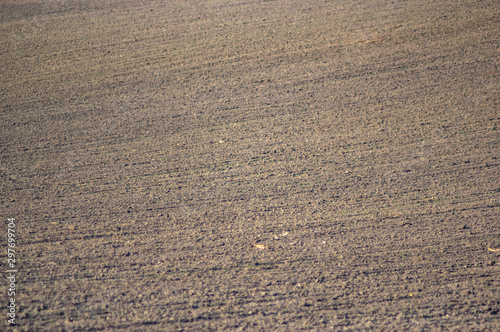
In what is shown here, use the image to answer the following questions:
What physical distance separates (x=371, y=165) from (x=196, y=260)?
7.91 ft

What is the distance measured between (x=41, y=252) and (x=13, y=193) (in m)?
1.11

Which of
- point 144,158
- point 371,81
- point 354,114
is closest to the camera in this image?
point 144,158

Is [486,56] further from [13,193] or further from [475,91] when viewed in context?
[13,193]

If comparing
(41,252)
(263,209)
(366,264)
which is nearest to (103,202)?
(41,252)

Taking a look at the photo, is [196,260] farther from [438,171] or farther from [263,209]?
[438,171]

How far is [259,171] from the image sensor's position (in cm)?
461

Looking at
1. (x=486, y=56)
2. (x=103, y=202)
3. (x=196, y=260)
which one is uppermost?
(x=486, y=56)

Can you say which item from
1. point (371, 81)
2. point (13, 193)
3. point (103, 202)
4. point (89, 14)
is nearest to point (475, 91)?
point (371, 81)

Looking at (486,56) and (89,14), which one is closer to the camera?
(486,56)

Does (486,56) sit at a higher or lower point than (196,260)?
higher

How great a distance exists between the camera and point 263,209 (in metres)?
4.15

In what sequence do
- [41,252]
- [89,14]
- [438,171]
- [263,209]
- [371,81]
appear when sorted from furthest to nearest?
[89,14]
[371,81]
[438,171]
[263,209]
[41,252]

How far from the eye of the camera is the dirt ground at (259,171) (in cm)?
336

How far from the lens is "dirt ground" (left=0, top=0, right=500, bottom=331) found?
3355 millimetres
